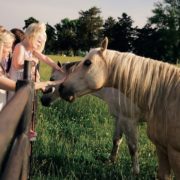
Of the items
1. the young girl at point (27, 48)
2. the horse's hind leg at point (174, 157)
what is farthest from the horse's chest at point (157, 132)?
the young girl at point (27, 48)

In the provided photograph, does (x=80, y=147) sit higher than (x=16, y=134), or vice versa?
(x=16, y=134)

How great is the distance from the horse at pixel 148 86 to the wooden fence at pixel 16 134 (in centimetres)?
279

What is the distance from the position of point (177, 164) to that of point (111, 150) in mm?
3054

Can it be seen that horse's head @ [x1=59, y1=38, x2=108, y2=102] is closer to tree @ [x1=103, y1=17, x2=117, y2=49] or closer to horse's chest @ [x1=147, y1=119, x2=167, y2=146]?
horse's chest @ [x1=147, y1=119, x2=167, y2=146]

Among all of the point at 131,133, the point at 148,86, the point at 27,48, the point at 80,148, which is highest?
the point at 27,48

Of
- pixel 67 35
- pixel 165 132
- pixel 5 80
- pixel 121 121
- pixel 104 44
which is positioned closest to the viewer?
pixel 5 80

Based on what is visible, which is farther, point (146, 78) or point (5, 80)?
point (146, 78)

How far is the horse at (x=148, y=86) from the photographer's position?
3.53 meters

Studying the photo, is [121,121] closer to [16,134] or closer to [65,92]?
[65,92]

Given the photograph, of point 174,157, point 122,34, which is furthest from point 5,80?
point 122,34

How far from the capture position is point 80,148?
607cm

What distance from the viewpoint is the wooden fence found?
688mm

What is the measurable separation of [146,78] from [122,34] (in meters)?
78.3

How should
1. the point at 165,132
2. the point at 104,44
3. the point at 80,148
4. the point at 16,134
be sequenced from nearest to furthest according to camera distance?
the point at 16,134, the point at 165,132, the point at 104,44, the point at 80,148
